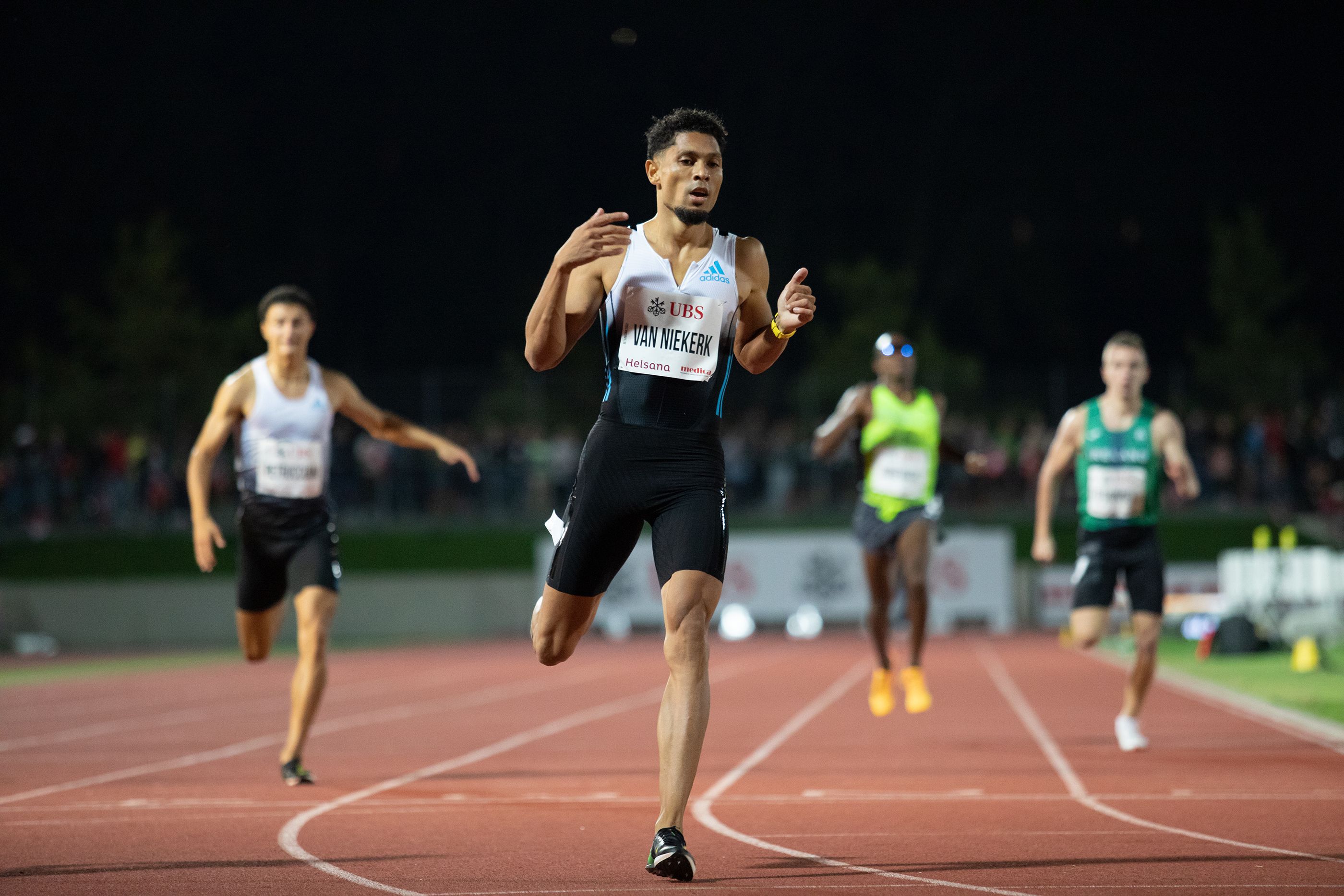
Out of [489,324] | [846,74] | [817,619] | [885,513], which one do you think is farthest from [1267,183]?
[885,513]

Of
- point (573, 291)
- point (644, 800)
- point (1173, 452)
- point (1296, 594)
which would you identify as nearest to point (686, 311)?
point (573, 291)

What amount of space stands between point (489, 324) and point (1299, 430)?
3398cm

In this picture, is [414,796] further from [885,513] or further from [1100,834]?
[885,513]

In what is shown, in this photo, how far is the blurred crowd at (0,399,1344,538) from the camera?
30.0 m

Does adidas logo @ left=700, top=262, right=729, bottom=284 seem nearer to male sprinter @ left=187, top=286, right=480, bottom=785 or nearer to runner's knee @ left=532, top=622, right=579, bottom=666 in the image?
runner's knee @ left=532, top=622, right=579, bottom=666

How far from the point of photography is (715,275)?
19.5 feet

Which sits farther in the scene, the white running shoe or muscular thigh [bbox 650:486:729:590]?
the white running shoe

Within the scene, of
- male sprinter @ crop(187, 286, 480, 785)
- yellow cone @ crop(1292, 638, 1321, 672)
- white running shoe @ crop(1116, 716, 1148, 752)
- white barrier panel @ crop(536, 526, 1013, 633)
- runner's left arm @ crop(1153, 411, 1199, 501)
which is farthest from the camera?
white barrier panel @ crop(536, 526, 1013, 633)

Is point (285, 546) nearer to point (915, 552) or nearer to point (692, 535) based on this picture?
point (692, 535)

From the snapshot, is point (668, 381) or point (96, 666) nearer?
point (668, 381)

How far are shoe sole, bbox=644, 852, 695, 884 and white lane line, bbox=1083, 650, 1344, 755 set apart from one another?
18.0 feet

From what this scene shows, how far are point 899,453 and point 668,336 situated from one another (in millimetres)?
5563

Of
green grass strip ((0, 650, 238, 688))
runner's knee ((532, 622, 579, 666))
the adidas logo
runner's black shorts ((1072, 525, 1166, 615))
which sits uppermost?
the adidas logo

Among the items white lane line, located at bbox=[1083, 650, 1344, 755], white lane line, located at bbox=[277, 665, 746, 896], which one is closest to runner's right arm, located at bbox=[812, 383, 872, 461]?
white lane line, located at bbox=[277, 665, 746, 896]
